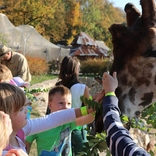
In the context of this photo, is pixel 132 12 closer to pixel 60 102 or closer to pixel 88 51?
pixel 60 102

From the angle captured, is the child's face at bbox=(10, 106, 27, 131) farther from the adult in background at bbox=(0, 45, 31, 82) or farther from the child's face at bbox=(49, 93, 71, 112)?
the adult in background at bbox=(0, 45, 31, 82)

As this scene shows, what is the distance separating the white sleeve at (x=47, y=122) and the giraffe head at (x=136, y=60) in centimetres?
49

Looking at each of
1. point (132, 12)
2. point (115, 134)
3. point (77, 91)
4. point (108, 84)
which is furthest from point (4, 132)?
point (77, 91)

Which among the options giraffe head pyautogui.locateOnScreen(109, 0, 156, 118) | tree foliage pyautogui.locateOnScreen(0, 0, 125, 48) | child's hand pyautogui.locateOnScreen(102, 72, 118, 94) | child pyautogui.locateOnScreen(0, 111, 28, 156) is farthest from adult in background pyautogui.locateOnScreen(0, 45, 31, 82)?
tree foliage pyautogui.locateOnScreen(0, 0, 125, 48)

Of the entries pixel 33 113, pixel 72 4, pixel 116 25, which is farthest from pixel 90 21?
pixel 116 25

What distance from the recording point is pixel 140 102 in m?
2.81

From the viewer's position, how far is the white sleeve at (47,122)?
2.74 metres

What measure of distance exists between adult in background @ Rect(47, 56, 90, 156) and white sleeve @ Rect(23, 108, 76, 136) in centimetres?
87

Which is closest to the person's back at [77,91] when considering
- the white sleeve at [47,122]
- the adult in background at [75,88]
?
the adult in background at [75,88]

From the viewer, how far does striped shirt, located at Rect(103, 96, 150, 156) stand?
1658 mm

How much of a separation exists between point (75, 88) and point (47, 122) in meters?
1.09

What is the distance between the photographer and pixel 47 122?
2.79 metres

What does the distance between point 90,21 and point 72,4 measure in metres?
6.62

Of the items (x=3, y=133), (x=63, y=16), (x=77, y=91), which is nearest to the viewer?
(x=3, y=133)
